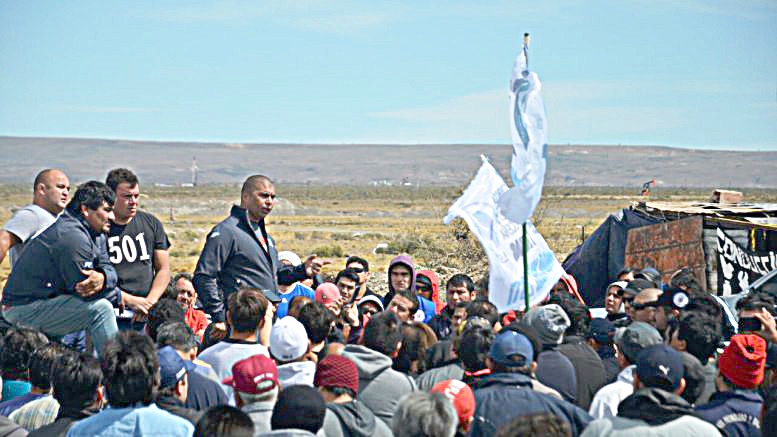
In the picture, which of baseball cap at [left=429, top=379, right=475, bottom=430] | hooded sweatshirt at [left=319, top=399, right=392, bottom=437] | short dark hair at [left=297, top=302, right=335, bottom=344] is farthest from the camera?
short dark hair at [left=297, top=302, right=335, bottom=344]

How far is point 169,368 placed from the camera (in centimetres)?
495

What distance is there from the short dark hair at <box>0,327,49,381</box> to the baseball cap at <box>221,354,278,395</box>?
1.52 m

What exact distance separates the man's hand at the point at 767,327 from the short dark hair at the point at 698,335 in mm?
759

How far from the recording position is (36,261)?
626cm

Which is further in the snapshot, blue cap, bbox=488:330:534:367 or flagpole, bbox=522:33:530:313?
flagpole, bbox=522:33:530:313

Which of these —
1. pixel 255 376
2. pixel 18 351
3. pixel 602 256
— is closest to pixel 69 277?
pixel 18 351

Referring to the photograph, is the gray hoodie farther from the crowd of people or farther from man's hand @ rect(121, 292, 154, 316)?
man's hand @ rect(121, 292, 154, 316)

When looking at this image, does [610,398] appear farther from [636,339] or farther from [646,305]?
[646,305]

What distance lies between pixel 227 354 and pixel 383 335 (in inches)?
36.1

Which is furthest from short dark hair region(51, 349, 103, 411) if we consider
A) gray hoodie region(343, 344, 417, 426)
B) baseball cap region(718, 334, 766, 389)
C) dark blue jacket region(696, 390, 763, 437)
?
baseball cap region(718, 334, 766, 389)

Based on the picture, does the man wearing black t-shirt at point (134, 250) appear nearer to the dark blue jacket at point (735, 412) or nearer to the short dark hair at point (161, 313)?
the short dark hair at point (161, 313)

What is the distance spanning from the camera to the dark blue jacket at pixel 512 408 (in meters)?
4.75

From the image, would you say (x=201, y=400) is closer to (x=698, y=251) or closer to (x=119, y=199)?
(x=119, y=199)

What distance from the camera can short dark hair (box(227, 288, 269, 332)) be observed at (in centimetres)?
582
